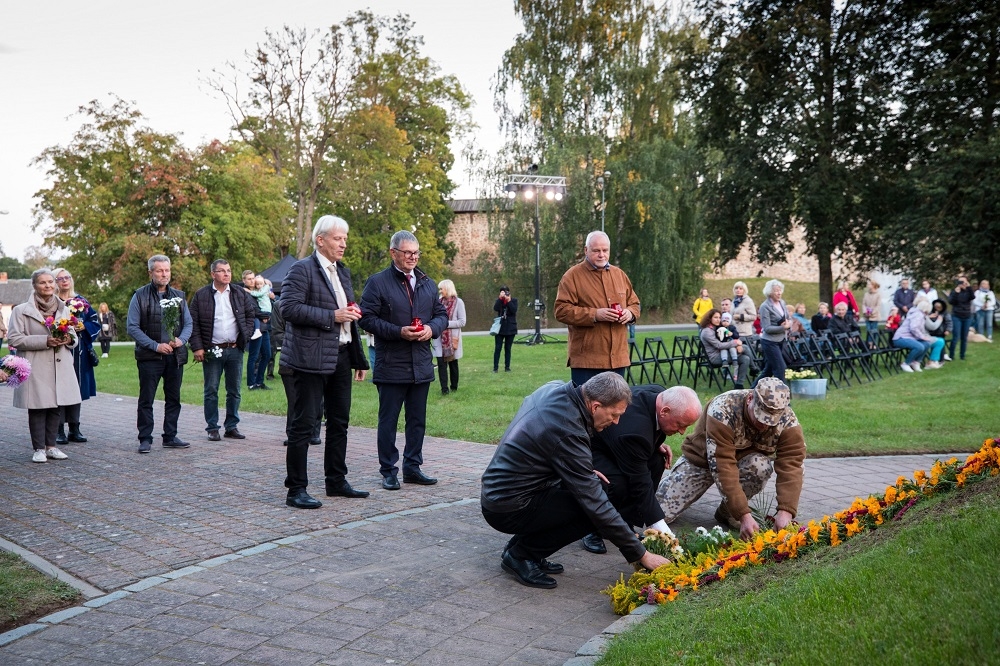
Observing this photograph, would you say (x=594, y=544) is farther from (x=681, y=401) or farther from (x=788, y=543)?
(x=788, y=543)

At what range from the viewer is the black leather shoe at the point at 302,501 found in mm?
6465

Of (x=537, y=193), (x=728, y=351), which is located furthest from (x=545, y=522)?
(x=537, y=193)

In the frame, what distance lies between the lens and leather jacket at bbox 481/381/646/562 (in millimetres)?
4523

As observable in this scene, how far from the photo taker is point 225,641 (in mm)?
3961

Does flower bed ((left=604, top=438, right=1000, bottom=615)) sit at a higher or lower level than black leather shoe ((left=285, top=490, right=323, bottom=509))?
higher

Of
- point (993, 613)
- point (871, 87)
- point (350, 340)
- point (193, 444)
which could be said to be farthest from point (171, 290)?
point (871, 87)

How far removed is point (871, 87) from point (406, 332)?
2320 centimetres

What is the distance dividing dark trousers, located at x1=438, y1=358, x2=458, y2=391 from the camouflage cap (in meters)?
8.88

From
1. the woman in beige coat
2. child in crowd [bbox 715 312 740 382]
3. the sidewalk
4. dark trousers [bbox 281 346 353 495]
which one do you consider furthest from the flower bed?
child in crowd [bbox 715 312 740 382]

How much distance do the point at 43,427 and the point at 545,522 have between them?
604cm

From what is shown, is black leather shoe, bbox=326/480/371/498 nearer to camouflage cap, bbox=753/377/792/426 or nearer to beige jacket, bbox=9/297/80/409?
camouflage cap, bbox=753/377/792/426

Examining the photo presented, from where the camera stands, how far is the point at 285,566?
5086 millimetres

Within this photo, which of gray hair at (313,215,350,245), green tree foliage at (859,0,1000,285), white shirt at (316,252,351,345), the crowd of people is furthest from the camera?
green tree foliage at (859,0,1000,285)

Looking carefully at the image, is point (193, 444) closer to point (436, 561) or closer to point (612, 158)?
point (436, 561)
